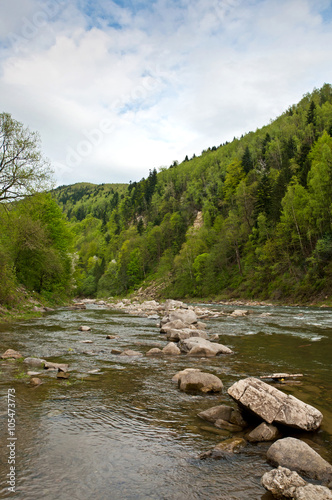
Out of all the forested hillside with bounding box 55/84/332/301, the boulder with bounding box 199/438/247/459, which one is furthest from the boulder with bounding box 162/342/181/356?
the forested hillside with bounding box 55/84/332/301

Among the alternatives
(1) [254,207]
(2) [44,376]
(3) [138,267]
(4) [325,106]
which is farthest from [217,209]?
(2) [44,376]

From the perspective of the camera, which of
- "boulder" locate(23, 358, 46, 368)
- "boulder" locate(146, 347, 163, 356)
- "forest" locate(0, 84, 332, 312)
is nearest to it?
"boulder" locate(23, 358, 46, 368)

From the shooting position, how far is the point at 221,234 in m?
59.8

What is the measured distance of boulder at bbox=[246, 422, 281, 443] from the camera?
14.2 feet

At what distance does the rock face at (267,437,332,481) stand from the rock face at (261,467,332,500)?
468mm

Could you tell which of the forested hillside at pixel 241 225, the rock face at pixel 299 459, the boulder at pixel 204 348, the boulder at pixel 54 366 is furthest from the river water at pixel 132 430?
the forested hillside at pixel 241 225

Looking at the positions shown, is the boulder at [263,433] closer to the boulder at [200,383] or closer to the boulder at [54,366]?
the boulder at [200,383]

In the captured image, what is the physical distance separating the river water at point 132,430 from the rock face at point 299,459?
0.19 metres

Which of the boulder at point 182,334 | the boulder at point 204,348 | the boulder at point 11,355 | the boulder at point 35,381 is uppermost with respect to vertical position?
the boulder at point 35,381

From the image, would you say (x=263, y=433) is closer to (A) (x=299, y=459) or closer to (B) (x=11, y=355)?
(A) (x=299, y=459)

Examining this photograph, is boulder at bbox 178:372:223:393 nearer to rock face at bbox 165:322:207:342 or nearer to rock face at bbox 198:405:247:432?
rock face at bbox 198:405:247:432

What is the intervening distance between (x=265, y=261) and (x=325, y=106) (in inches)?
2150

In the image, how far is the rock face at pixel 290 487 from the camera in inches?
111

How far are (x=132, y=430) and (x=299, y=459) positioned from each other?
2.34 meters
